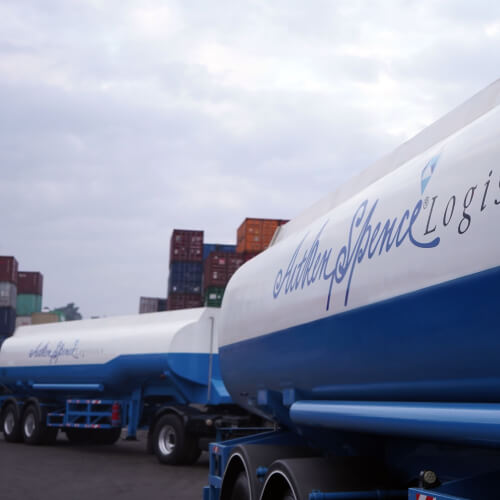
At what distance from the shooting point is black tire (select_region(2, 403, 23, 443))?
A: 59.6 ft

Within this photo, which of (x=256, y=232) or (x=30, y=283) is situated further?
(x=30, y=283)

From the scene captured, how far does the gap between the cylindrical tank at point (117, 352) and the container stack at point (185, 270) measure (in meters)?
13.9

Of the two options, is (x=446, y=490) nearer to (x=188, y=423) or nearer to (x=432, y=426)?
(x=432, y=426)

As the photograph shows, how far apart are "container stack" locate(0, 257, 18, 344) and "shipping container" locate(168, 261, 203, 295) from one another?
25.4 ft

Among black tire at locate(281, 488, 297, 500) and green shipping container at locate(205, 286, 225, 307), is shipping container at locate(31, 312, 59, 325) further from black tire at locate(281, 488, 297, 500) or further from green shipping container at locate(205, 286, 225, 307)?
black tire at locate(281, 488, 297, 500)

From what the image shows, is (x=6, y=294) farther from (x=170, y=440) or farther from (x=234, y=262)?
(x=170, y=440)

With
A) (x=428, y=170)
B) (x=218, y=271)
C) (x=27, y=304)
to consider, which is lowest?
(x=428, y=170)

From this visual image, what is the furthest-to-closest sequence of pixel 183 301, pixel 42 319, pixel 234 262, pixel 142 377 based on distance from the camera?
pixel 42 319
pixel 183 301
pixel 234 262
pixel 142 377

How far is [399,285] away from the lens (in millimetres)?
4141

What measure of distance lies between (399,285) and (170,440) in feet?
33.3

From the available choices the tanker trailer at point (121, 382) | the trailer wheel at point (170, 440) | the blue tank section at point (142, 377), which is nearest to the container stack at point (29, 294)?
the tanker trailer at point (121, 382)

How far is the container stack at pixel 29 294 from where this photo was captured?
45.1m

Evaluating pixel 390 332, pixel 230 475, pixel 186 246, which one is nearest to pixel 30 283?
pixel 186 246

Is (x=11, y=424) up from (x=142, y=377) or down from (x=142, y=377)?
down
